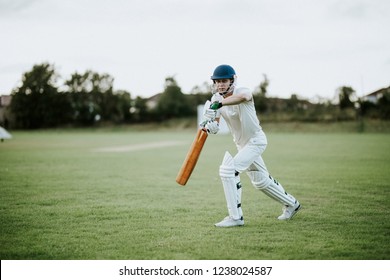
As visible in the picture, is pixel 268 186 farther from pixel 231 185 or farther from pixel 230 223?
pixel 230 223

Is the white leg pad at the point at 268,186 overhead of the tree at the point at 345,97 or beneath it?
beneath

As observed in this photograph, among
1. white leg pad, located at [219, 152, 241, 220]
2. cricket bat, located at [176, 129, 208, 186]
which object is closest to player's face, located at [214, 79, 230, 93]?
cricket bat, located at [176, 129, 208, 186]

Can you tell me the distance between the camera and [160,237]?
14.3ft

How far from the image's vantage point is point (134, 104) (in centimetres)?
4975

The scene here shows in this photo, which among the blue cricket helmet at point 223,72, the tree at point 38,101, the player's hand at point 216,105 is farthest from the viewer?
the tree at point 38,101

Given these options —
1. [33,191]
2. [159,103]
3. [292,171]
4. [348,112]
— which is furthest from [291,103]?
[33,191]

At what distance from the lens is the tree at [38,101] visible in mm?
17562

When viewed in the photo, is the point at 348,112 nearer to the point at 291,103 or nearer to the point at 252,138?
the point at 291,103

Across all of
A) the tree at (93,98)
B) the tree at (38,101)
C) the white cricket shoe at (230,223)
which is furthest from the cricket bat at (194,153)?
the tree at (93,98)

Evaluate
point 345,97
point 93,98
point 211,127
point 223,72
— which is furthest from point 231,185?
point 93,98

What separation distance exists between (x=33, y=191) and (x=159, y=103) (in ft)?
137

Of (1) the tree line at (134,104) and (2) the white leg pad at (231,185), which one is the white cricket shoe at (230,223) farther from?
(1) the tree line at (134,104)

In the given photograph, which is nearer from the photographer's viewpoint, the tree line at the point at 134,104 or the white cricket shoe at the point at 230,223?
the white cricket shoe at the point at 230,223

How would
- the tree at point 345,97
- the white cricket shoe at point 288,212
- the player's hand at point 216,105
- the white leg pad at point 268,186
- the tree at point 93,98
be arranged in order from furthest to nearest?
the tree at point 93,98, the tree at point 345,97, the white cricket shoe at point 288,212, the white leg pad at point 268,186, the player's hand at point 216,105
